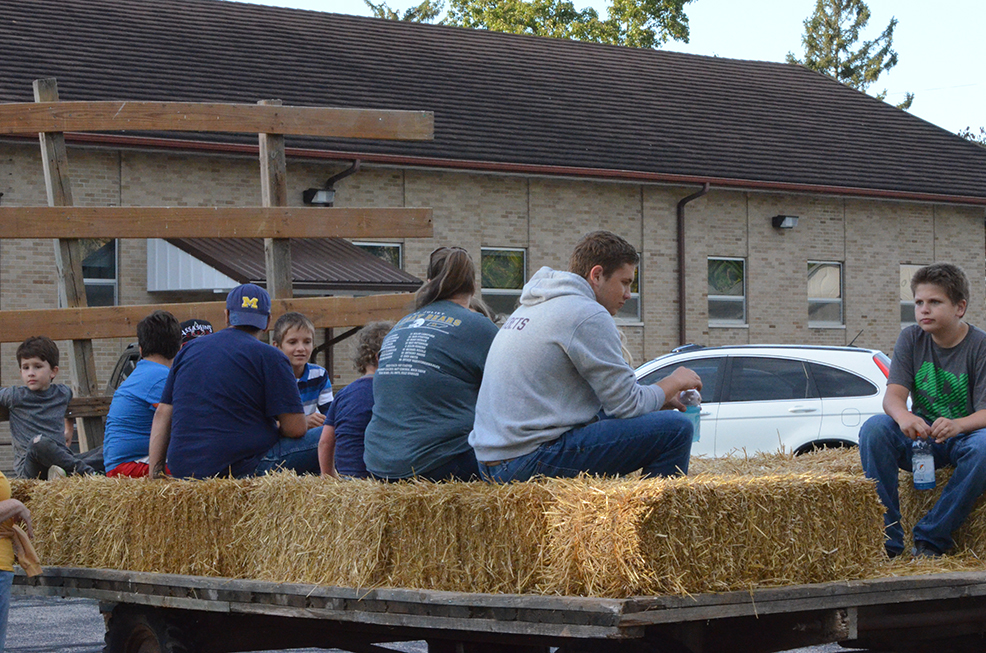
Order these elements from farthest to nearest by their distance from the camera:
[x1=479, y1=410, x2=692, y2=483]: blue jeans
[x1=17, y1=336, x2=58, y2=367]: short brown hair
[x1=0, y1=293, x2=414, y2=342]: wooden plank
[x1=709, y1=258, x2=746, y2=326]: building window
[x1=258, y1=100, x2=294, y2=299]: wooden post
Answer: [x1=709, y1=258, x2=746, y2=326]: building window
[x1=258, y1=100, x2=294, y2=299]: wooden post
[x1=17, y1=336, x2=58, y2=367]: short brown hair
[x1=0, y1=293, x2=414, y2=342]: wooden plank
[x1=479, y1=410, x2=692, y2=483]: blue jeans

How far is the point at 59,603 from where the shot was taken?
1005 cm

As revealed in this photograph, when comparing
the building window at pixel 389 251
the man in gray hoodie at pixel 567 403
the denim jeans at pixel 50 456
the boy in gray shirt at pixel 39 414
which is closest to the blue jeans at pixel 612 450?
the man in gray hoodie at pixel 567 403

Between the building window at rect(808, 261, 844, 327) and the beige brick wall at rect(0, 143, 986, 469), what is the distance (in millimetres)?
178

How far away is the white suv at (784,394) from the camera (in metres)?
11.8

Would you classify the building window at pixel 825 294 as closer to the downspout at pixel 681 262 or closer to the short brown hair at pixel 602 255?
the downspout at pixel 681 262

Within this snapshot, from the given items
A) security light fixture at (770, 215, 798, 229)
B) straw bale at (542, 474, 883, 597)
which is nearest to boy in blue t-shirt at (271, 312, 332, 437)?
straw bale at (542, 474, 883, 597)

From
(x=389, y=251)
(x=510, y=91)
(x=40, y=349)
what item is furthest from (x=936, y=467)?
(x=510, y=91)

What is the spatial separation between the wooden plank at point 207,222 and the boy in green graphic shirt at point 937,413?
12.0 feet

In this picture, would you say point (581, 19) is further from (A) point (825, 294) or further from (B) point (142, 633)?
(B) point (142, 633)

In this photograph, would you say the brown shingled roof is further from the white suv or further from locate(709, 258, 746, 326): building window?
the white suv

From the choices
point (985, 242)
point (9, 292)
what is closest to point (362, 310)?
point (9, 292)

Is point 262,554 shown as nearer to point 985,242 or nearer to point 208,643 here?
point 208,643

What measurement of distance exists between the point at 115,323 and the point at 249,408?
8.34 feet

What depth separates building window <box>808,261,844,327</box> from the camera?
1015 inches
